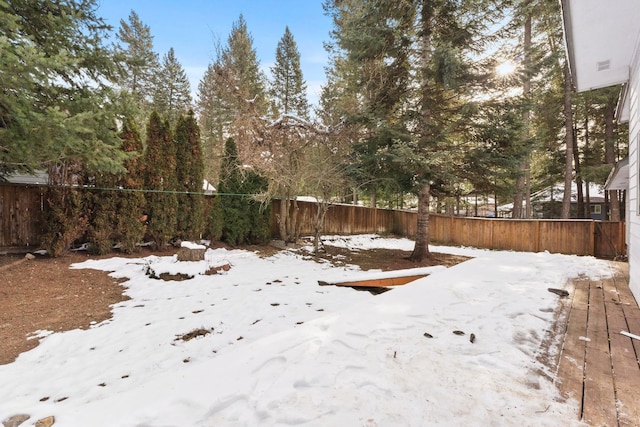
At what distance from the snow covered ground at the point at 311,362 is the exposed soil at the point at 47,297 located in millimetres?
279

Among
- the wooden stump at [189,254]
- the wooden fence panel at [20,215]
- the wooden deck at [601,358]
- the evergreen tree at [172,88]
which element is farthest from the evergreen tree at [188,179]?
the evergreen tree at [172,88]

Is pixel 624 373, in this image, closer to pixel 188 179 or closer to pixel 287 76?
pixel 188 179

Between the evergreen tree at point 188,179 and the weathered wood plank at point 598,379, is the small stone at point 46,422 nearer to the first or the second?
the weathered wood plank at point 598,379

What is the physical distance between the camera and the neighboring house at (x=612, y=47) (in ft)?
9.76

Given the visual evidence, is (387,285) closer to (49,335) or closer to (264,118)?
(49,335)

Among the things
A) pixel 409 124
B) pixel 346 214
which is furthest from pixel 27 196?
pixel 346 214

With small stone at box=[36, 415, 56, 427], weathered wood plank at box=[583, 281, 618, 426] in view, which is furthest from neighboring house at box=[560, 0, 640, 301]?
small stone at box=[36, 415, 56, 427]

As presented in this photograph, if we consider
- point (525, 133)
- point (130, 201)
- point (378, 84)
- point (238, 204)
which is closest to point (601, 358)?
point (525, 133)

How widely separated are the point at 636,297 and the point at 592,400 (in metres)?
2.78

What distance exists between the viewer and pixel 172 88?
2195cm

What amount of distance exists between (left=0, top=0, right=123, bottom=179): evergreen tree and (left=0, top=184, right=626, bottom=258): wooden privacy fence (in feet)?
3.18

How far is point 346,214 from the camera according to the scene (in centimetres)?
1335

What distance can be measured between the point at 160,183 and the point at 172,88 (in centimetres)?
1766

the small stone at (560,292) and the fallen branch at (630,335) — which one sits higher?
the small stone at (560,292)
